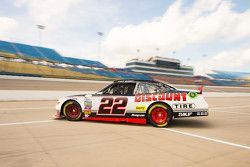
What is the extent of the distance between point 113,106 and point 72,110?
5.07 feet

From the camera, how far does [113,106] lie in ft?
24.2

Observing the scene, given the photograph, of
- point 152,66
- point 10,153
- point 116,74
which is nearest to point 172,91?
point 10,153

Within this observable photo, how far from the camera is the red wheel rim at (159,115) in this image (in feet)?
23.2

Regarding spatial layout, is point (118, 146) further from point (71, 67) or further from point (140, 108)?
point (71, 67)

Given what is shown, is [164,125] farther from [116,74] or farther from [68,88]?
[116,74]

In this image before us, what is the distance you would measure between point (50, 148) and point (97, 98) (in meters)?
3.14

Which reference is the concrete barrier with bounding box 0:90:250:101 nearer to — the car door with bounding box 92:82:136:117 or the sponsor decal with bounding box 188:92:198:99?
the car door with bounding box 92:82:136:117

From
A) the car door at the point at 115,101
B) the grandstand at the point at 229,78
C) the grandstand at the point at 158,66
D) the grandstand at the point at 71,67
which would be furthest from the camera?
the grandstand at the point at 158,66

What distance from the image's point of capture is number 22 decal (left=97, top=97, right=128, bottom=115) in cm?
731

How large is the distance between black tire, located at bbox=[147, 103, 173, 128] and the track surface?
0.32 m

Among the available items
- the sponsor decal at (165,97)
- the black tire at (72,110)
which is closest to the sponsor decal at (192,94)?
the sponsor decal at (165,97)

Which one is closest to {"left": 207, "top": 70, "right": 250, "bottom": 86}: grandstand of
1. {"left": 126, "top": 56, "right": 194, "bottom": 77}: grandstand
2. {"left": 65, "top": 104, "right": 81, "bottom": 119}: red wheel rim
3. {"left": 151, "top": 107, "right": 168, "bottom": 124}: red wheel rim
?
{"left": 126, "top": 56, "right": 194, "bottom": 77}: grandstand

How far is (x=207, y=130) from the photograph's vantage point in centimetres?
677

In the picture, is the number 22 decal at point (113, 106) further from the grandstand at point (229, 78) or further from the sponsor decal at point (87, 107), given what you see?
the grandstand at point (229, 78)
